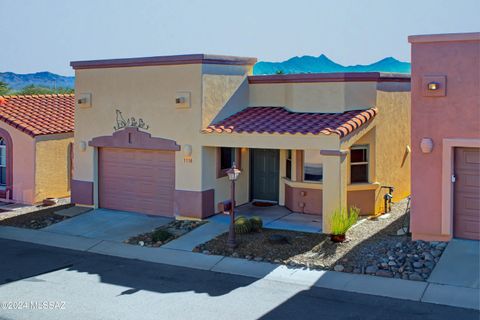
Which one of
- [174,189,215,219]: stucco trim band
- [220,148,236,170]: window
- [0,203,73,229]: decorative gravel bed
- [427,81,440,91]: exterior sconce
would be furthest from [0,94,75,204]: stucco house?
[427,81,440,91]: exterior sconce

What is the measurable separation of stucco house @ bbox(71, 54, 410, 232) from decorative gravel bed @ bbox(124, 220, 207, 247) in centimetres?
51

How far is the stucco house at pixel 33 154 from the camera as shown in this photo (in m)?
20.4

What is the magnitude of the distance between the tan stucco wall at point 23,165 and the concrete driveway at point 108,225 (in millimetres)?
3201

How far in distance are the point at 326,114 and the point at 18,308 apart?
9.67 meters

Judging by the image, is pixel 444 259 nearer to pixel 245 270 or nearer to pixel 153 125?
pixel 245 270

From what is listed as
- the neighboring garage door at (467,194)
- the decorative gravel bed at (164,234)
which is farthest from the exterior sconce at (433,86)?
the decorative gravel bed at (164,234)

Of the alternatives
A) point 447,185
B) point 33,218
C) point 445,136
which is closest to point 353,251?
point 447,185

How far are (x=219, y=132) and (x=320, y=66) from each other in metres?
22.8

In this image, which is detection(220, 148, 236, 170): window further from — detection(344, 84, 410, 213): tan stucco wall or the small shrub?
detection(344, 84, 410, 213): tan stucco wall

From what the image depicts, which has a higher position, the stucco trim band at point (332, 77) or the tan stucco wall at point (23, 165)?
the stucco trim band at point (332, 77)

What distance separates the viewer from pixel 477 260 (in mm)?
12422

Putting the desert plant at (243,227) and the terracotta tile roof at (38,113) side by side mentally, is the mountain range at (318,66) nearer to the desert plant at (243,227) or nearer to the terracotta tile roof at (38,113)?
the terracotta tile roof at (38,113)

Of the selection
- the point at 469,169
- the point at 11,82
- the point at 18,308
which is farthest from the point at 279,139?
the point at 11,82

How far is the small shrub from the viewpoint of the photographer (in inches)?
605
